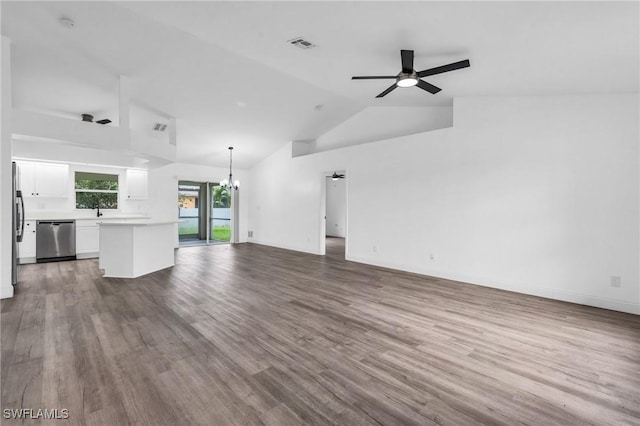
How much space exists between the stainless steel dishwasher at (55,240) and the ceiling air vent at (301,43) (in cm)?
654

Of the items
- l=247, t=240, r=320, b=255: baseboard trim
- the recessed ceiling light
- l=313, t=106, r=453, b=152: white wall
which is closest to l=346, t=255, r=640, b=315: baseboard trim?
l=313, t=106, r=453, b=152: white wall

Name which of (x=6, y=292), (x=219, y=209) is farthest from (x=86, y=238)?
(x=219, y=209)

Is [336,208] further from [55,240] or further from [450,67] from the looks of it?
[450,67]

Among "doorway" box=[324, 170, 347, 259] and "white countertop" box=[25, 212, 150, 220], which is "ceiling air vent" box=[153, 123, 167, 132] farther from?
"doorway" box=[324, 170, 347, 259]

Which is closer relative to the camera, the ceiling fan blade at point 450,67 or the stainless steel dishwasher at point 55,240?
the ceiling fan blade at point 450,67

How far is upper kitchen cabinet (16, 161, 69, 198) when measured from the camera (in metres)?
6.51

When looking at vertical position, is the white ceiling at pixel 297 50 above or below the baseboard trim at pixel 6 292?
above

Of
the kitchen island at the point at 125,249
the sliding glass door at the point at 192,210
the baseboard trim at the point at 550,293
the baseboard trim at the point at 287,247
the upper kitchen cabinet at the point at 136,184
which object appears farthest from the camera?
the sliding glass door at the point at 192,210

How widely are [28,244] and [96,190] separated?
187 centimetres

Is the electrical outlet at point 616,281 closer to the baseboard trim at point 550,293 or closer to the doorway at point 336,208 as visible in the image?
the baseboard trim at point 550,293

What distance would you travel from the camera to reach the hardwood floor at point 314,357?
1.84m

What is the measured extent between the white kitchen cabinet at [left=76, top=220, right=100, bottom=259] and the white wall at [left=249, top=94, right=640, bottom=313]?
6325 mm

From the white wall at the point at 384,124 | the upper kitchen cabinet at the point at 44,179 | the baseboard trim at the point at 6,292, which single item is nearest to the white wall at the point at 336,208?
the white wall at the point at 384,124

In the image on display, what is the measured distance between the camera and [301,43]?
3.82 metres
